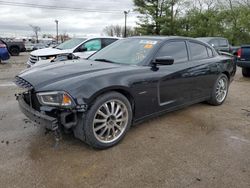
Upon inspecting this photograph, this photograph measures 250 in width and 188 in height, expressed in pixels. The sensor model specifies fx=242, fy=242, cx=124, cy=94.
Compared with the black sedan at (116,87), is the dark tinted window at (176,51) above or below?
above

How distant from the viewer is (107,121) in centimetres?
312

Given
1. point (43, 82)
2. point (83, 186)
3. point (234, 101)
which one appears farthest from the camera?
point (234, 101)

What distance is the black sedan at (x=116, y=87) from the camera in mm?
2773

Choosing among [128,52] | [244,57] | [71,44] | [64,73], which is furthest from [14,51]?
[64,73]

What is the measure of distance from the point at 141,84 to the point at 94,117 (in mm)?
851

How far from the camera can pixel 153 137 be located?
3.53 metres

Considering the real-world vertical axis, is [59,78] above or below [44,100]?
above

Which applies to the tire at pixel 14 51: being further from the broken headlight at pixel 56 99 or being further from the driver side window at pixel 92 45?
the broken headlight at pixel 56 99

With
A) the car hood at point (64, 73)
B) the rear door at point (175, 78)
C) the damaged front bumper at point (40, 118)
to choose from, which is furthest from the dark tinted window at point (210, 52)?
the damaged front bumper at point (40, 118)

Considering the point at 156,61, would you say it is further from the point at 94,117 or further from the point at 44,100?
the point at 44,100

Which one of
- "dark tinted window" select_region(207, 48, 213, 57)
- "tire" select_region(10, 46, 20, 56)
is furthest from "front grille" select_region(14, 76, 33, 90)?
"tire" select_region(10, 46, 20, 56)

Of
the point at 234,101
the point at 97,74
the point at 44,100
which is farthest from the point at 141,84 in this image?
the point at 234,101

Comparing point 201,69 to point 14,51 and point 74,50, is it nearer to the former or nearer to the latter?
point 74,50

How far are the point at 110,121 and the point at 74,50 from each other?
563cm
